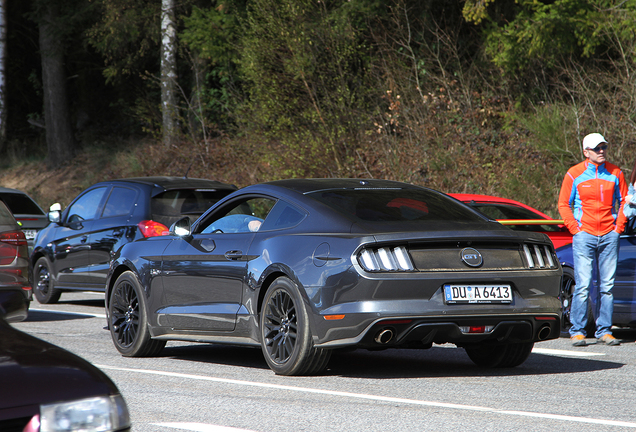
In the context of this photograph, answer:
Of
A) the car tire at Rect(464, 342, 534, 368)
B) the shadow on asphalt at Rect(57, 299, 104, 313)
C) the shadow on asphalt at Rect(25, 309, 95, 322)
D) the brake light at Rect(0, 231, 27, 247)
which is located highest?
the brake light at Rect(0, 231, 27, 247)

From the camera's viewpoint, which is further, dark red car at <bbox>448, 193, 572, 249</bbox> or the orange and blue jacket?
dark red car at <bbox>448, 193, 572, 249</bbox>

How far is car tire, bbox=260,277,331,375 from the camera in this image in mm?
6586

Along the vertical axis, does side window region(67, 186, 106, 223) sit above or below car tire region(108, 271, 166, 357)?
above

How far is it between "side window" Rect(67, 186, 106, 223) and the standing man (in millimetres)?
6633

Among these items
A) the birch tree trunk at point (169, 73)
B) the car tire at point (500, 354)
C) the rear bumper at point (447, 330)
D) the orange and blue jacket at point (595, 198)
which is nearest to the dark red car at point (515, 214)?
the orange and blue jacket at point (595, 198)

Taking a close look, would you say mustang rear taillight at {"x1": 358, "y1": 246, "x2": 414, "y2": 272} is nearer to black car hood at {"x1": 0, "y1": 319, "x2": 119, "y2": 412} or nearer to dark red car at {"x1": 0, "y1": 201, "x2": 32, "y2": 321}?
black car hood at {"x1": 0, "y1": 319, "x2": 119, "y2": 412}

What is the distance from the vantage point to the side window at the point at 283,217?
7008 millimetres

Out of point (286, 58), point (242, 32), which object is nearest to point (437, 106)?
point (286, 58)

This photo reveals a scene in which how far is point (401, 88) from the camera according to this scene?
826 inches

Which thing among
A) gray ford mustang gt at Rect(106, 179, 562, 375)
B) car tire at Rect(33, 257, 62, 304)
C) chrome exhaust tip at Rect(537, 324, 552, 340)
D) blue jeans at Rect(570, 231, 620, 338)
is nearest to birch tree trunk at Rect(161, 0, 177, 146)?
car tire at Rect(33, 257, 62, 304)

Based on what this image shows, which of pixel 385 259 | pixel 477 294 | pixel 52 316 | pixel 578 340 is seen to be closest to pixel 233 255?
pixel 385 259

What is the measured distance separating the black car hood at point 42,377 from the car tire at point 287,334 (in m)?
3.34

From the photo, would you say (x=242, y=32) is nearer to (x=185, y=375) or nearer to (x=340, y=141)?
(x=340, y=141)

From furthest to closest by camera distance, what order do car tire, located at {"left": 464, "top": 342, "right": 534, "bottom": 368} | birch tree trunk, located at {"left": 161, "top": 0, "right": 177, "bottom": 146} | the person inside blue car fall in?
birch tree trunk, located at {"left": 161, "top": 0, "right": 177, "bottom": 146}
the person inside blue car
car tire, located at {"left": 464, "top": 342, "right": 534, "bottom": 368}
